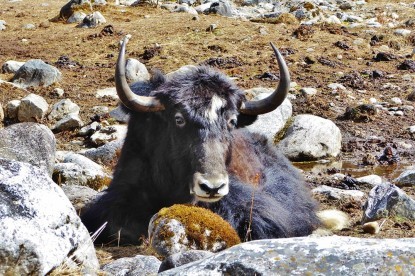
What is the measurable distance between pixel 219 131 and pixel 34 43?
1178 cm

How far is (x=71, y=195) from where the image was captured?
7680 millimetres

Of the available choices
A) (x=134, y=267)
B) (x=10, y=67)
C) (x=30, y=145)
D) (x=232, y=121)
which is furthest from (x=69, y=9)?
(x=134, y=267)

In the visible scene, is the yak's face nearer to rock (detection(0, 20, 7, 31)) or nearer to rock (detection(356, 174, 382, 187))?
rock (detection(356, 174, 382, 187))

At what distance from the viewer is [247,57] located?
632 inches

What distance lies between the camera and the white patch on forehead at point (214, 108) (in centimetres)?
661

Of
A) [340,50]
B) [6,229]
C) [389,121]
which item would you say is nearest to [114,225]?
[6,229]

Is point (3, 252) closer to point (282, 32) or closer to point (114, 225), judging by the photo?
point (114, 225)

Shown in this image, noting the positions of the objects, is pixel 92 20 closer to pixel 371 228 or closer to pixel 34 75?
pixel 34 75

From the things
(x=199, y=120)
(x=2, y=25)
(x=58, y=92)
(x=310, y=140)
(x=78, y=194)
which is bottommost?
(x=2, y=25)

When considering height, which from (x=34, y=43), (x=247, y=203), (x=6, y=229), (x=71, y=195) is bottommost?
(x=34, y=43)

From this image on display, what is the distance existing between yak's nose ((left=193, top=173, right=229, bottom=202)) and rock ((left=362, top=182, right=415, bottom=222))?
1.49 m

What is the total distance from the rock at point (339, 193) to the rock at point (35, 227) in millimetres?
4111

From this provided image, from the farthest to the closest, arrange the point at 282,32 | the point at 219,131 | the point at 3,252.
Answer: the point at 282,32, the point at 219,131, the point at 3,252

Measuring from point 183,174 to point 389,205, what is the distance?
1.76m
